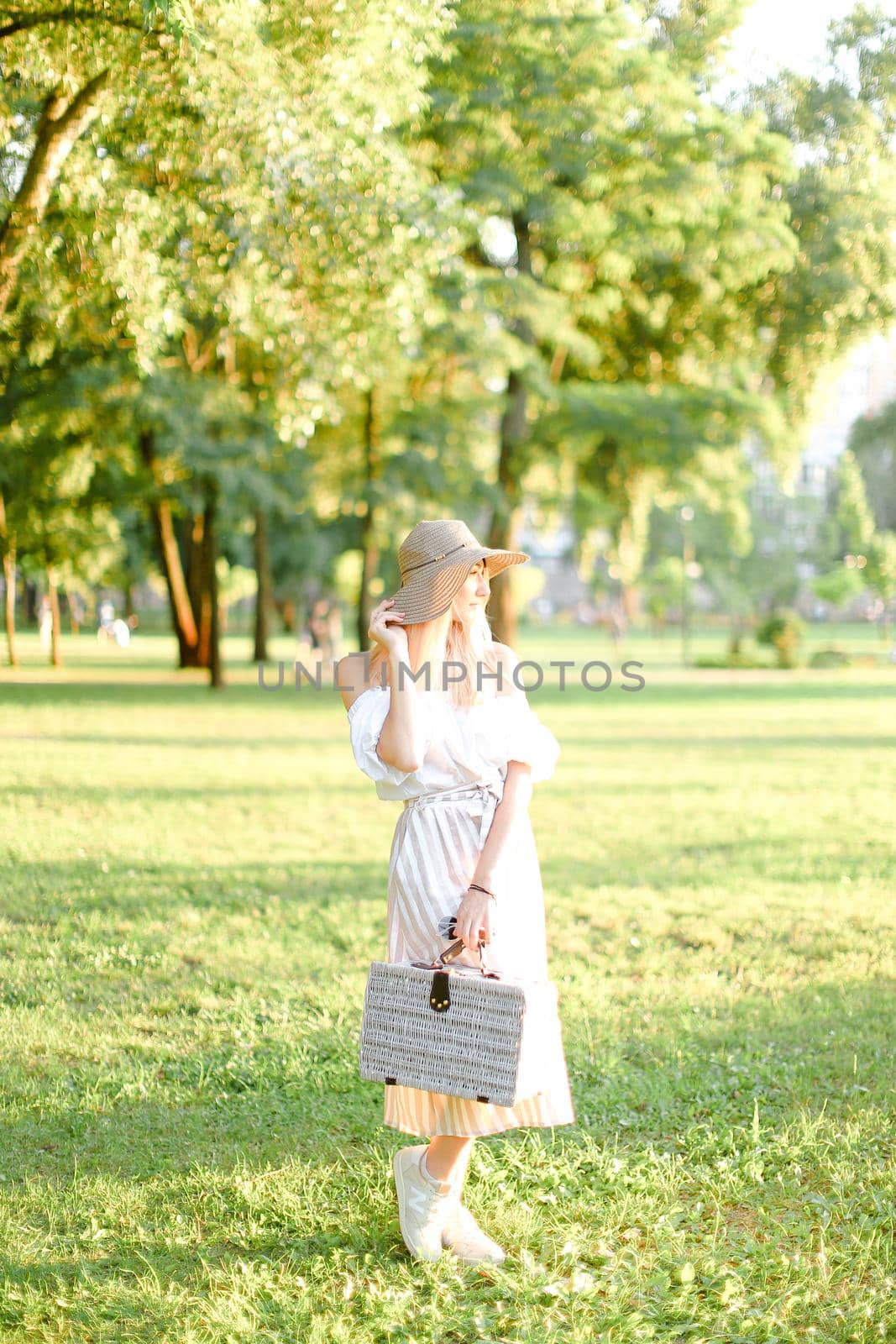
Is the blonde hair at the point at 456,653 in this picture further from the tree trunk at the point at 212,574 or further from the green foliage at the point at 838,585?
the green foliage at the point at 838,585

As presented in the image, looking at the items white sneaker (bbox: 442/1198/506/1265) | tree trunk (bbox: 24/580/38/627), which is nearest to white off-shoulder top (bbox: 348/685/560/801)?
white sneaker (bbox: 442/1198/506/1265)

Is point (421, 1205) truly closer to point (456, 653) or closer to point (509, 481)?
point (456, 653)

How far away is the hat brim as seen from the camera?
3.29 metres

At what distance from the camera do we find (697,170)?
14945mm

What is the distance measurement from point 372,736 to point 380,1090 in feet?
6.47

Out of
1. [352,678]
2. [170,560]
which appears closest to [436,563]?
[352,678]

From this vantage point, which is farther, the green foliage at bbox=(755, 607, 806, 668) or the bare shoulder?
the green foliage at bbox=(755, 607, 806, 668)

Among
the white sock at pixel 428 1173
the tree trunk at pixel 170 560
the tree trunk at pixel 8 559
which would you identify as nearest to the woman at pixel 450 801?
the white sock at pixel 428 1173

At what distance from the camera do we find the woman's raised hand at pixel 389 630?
3.27 meters

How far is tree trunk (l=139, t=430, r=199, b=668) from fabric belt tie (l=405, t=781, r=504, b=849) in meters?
20.7

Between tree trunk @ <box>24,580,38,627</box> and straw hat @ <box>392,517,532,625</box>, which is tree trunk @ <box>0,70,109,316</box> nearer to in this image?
straw hat @ <box>392,517,532,625</box>

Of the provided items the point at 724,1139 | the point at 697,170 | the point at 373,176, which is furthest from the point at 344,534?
the point at 724,1139

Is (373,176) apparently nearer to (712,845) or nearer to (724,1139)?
(712,845)

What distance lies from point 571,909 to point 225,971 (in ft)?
7.50
